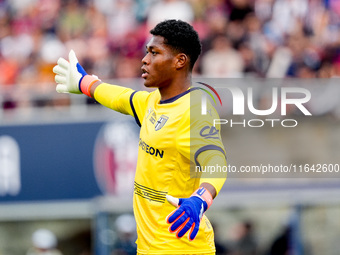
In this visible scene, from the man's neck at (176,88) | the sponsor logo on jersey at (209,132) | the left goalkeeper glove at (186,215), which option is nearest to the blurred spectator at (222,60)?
the man's neck at (176,88)

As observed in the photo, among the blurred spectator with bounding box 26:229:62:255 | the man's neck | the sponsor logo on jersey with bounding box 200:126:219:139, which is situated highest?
the man's neck

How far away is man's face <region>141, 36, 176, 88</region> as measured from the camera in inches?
210

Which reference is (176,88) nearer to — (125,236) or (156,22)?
(125,236)

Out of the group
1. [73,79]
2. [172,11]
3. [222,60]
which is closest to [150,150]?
[73,79]

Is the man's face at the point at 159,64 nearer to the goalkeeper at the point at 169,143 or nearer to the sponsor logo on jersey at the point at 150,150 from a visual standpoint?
the goalkeeper at the point at 169,143

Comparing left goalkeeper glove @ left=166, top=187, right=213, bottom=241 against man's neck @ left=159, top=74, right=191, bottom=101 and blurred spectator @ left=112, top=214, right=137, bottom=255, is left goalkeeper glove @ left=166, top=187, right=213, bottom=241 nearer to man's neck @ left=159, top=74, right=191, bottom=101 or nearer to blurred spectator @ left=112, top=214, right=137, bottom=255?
man's neck @ left=159, top=74, right=191, bottom=101

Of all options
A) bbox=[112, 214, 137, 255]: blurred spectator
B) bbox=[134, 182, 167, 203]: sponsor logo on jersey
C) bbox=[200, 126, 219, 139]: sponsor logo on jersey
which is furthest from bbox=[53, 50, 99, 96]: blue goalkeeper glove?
bbox=[112, 214, 137, 255]: blurred spectator

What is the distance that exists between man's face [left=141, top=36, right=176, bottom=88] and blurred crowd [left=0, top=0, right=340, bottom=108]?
6.03 meters

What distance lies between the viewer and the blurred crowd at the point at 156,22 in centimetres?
1140

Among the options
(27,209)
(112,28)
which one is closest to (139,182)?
(27,209)

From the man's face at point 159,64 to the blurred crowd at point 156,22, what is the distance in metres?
6.03

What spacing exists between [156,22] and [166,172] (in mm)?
7732

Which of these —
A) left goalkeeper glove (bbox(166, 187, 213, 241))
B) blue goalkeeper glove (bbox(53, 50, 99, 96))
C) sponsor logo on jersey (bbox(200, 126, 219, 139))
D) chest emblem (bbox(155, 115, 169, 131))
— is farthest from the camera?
blue goalkeeper glove (bbox(53, 50, 99, 96))

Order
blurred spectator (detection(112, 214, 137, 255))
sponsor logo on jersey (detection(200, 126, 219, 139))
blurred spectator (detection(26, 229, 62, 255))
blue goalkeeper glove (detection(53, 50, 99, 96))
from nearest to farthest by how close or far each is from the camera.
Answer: sponsor logo on jersey (detection(200, 126, 219, 139)) → blue goalkeeper glove (detection(53, 50, 99, 96)) → blurred spectator (detection(112, 214, 137, 255)) → blurred spectator (detection(26, 229, 62, 255))
